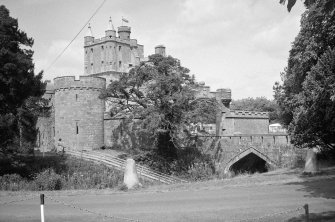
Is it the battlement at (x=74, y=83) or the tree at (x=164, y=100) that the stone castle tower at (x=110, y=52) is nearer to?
the battlement at (x=74, y=83)

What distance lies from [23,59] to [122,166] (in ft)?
33.6

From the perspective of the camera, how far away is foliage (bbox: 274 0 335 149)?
11.1 m

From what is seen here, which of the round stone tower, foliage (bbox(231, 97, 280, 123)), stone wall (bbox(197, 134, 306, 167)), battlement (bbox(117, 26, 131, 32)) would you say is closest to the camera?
stone wall (bbox(197, 134, 306, 167))

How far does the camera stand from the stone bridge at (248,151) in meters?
29.1

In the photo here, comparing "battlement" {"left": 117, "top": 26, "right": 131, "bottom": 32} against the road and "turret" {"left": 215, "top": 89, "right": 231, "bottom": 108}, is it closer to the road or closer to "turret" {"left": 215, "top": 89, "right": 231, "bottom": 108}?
"turret" {"left": 215, "top": 89, "right": 231, "bottom": 108}

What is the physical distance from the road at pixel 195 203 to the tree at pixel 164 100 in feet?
41.1

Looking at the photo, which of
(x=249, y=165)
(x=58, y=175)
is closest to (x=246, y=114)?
(x=249, y=165)

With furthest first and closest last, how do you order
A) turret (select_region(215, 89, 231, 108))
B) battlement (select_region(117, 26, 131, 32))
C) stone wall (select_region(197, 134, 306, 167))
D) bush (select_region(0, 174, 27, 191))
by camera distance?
battlement (select_region(117, 26, 131, 32)) < turret (select_region(215, 89, 231, 108)) < stone wall (select_region(197, 134, 306, 167)) < bush (select_region(0, 174, 27, 191))

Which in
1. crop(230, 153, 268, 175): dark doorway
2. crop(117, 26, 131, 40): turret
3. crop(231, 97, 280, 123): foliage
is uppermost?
crop(117, 26, 131, 40): turret

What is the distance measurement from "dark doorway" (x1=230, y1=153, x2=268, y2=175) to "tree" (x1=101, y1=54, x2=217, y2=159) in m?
6.02

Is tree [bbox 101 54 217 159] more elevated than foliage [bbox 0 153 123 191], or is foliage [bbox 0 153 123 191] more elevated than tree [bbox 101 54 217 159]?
tree [bbox 101 54 217 159]

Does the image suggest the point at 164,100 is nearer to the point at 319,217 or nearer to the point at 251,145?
the point at 251,145

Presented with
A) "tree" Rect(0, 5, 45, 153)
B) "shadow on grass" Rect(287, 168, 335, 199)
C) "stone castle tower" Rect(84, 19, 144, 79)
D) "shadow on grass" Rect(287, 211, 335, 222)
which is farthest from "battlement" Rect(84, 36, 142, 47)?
"shadow on grass" Rect(287, 211, 335, 222)

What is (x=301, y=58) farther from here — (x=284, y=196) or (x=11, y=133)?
(x=11, y=133)
